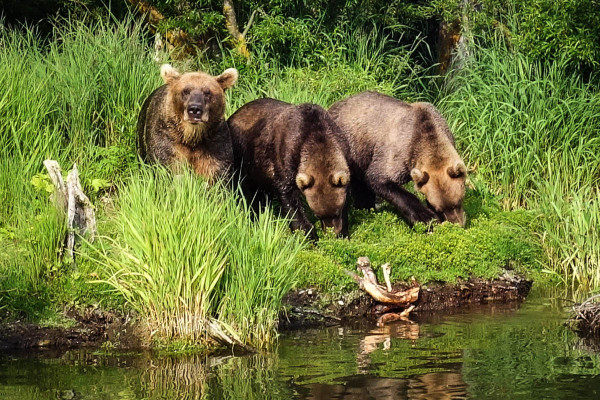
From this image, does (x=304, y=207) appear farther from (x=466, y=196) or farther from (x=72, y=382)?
(x=72, y=382)

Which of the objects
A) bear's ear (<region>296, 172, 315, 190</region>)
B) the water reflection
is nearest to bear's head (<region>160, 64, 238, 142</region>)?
bear's ear (<region>296, 172, 315, 190</region>)

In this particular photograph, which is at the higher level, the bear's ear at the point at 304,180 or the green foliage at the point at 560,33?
the green foliage at the point at 560,33

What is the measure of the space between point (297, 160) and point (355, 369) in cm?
353

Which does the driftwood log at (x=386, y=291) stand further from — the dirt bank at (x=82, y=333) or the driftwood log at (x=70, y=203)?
the driftwood log at (x=70, y=203)

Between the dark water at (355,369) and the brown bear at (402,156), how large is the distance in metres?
2.42

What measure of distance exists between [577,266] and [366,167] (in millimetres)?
2527

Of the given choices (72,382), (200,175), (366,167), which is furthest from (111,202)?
(72,382)

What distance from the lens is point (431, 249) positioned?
1044cm

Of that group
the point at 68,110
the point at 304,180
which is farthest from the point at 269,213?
the point at 68,110

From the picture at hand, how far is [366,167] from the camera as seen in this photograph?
474 inches

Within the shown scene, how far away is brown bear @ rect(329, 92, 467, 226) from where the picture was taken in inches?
444

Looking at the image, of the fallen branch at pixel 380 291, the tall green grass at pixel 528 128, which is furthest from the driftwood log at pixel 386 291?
the tall green grass at pixel 528 128

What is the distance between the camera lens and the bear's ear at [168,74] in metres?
10.4

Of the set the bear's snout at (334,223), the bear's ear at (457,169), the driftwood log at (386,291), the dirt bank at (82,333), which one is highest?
the bear's ear at (457,169)
